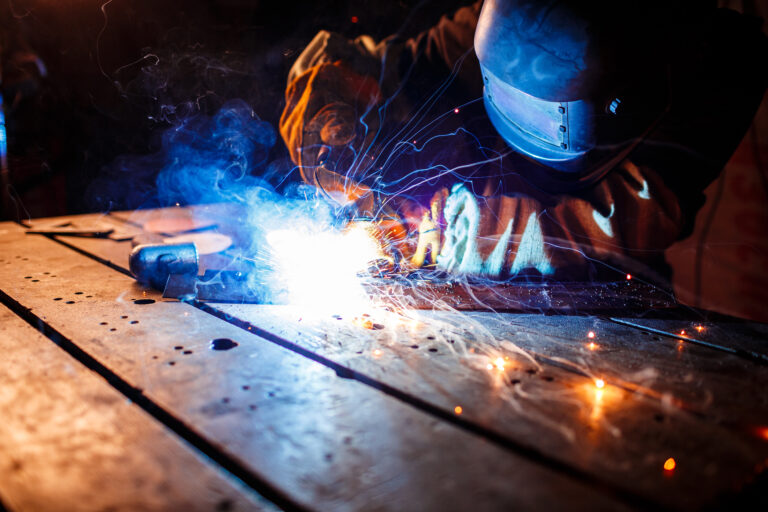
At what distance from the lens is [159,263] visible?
7.43 feet

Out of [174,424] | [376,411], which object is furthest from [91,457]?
[376,411]

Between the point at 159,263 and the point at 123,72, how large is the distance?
9.48ft

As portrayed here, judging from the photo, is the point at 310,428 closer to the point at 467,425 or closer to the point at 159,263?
the point at 467,425

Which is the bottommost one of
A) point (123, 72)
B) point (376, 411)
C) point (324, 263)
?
point (324, 263)

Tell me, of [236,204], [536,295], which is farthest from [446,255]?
[236,204]

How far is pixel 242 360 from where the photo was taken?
146 centimetres

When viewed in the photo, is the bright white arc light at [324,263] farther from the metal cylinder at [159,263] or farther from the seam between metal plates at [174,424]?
the seam between metal plates at [174,424]

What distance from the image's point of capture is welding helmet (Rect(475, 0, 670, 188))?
174cm

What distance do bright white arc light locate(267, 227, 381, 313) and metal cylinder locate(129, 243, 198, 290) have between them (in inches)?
Answer: 19.0

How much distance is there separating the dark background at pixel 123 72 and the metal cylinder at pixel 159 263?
2283 millimetres

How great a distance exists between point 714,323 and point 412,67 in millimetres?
2405

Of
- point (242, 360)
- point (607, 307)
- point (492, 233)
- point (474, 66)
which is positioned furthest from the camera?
point (474, 66)

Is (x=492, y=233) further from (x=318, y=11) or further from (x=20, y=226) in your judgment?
(x=20, y=226)

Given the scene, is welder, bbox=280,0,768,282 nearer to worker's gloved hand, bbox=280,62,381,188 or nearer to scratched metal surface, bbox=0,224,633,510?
worker's gloved hand, bbox=280,62,381,188
